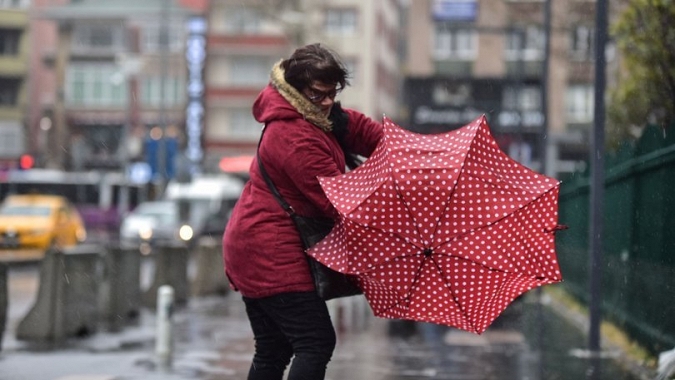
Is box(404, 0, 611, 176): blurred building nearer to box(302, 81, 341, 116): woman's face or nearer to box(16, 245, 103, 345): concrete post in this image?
box(16, 245, 103, 345): concrete post

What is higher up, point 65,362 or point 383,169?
point 383,169

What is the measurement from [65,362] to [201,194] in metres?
43.3

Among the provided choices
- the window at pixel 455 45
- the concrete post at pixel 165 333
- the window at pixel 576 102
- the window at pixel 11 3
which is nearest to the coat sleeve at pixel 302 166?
the concrete post at pixel 165 333

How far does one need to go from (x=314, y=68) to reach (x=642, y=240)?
6.52 metres

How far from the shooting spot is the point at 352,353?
39.2 ft

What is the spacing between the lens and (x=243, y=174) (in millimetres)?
70625

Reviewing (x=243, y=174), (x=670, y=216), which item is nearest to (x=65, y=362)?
(x=670, y=216)

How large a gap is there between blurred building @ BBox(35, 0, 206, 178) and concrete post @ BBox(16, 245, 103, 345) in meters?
64.5

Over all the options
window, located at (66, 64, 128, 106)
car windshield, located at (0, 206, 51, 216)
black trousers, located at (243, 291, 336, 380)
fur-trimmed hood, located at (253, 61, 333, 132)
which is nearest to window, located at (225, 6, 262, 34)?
window, located at (66, 64, 128, 106)

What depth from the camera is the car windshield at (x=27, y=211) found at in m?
35.6

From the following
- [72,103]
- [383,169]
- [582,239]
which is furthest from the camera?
[72,103]

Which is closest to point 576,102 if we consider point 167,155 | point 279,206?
point 167,155

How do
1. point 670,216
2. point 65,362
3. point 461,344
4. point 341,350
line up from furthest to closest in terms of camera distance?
point 461,344, point 341,350, point 65,362, point 670,216

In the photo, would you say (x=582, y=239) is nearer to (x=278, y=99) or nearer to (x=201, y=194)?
(x=278, y=99)
